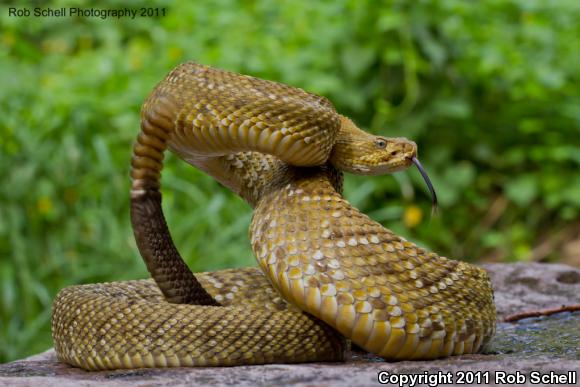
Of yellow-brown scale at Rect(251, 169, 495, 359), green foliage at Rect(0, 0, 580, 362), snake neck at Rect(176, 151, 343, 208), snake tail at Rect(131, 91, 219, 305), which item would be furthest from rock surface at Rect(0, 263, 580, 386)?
green foliage at Rect(0, 0, 580, 362)

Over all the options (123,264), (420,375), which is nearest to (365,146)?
(420,375)

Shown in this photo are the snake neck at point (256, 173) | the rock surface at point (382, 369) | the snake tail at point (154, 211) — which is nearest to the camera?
the rock surface at point (382, 369)

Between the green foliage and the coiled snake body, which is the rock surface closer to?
the coiled snake body

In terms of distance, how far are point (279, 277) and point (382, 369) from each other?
0.61 meters

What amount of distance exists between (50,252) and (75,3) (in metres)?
4.14

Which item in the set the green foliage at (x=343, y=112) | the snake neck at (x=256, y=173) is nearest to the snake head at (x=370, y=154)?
the snake neck at (x=256, y=173)

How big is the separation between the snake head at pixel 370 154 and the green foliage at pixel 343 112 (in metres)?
3.02

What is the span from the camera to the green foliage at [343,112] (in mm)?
7137

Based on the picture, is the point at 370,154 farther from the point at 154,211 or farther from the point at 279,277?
the point at 154,211

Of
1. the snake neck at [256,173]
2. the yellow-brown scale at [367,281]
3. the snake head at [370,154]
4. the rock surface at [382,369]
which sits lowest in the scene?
the rock surface at [382,369]

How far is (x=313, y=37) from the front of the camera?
29.5 ft

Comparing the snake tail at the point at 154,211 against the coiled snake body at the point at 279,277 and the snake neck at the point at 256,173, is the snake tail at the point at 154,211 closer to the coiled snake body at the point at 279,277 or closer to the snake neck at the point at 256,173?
the coiled snake body at the point at 279,277

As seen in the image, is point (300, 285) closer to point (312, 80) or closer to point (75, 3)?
point (312, 80)

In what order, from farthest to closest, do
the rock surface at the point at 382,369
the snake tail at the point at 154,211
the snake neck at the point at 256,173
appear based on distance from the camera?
the snake neck at the point at 256,173
the snake tail at the point at 154,211
the rock surface at the point at 382,369
